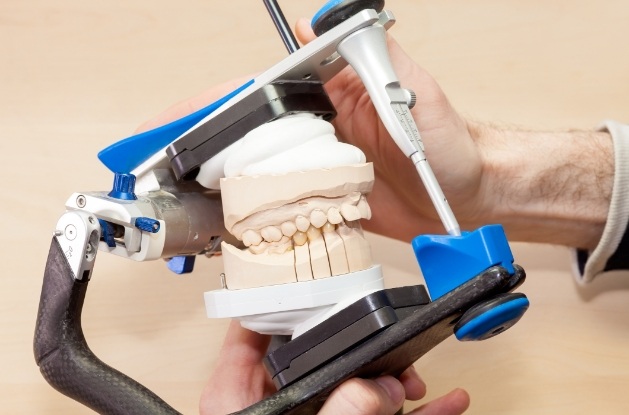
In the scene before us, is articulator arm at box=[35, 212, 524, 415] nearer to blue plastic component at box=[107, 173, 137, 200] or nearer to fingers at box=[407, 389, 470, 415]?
blue plastic component at box=[107, 173, 137, 200]

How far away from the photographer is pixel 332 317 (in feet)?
2.15

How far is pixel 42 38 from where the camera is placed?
3.74 feet

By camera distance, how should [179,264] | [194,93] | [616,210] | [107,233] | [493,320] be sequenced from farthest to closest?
[194,93] → [616,210] → [179,264] → [107,233] → [493,320]

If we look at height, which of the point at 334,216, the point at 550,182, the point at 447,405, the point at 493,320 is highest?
the point at 334,216

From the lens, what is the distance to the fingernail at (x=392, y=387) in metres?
0.72

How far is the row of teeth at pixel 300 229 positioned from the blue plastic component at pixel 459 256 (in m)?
0.08

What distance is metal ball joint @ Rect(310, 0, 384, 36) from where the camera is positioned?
67 centimetres

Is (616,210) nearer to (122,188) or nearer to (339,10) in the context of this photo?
(339,10)

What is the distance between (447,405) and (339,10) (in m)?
0.50

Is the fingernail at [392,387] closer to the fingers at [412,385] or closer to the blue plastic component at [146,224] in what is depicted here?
the fingers at [412,385]

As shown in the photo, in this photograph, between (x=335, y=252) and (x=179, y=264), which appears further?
(x=179, y=264)

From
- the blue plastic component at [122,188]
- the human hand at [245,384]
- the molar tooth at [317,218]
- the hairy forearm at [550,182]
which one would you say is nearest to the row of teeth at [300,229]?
the molar tooth at [317,218]

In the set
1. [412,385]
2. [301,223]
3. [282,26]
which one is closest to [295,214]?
[301,223]

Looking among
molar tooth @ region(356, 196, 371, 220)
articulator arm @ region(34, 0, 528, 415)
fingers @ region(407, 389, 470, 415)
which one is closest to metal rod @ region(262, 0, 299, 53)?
articulator arm @ region(34, 0, 528, 415)
